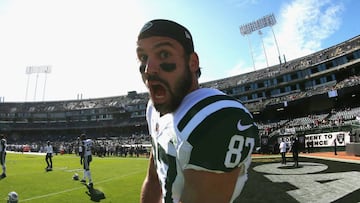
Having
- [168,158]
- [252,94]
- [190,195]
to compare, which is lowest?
[190,195]

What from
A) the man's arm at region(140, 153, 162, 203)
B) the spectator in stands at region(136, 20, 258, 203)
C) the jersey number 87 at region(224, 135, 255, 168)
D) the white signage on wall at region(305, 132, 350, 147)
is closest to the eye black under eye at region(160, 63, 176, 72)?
the spectator in stands at region(136, 20, 258, 203)

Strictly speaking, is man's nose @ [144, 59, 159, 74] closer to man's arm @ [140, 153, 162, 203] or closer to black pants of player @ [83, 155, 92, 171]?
man's arm @ [140, 153, 162, 203]

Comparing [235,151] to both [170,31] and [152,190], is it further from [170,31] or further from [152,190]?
[152,190]

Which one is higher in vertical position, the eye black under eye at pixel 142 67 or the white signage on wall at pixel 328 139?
the white signage on wall at pixel 328 139

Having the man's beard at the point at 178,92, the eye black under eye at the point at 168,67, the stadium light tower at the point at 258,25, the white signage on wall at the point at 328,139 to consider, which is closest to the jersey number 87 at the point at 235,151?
the man's beard at the point at 178,92

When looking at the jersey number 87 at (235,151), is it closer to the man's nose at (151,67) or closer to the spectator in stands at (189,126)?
the spectator in stands at (189,126)

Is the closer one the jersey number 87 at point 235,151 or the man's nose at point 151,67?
the jersey number 87 at point 235,151

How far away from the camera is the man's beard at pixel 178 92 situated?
151 centimetres

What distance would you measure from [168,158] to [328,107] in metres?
46.6

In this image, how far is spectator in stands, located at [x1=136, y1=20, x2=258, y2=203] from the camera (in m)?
1.21

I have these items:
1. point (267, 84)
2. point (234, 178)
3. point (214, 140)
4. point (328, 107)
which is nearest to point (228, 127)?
point (214, 140)

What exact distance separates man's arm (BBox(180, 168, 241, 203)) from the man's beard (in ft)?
1.40

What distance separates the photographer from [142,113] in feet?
229

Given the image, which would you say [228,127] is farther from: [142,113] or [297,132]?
[142,113]
